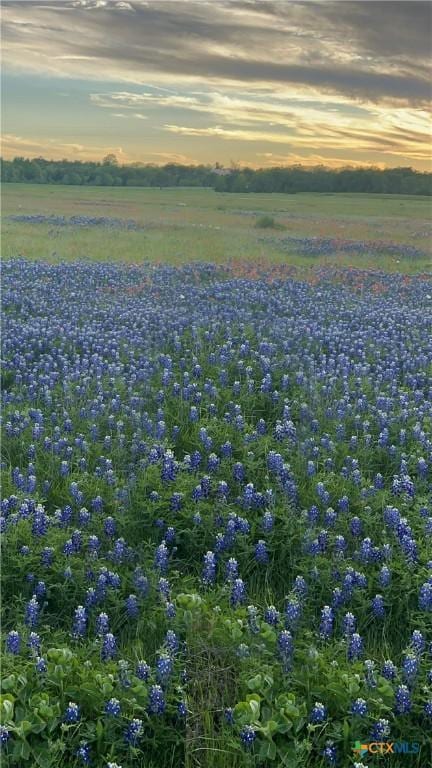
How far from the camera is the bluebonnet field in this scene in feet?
10.2

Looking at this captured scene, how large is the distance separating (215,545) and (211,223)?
8.09 metres

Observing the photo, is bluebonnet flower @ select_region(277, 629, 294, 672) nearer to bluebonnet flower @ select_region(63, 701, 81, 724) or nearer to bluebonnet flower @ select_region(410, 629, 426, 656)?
bluebonnet flower @ select_region(410, 629, 426, 656)

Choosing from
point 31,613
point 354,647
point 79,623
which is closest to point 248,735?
point 354,647

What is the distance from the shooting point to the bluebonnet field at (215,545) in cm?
310

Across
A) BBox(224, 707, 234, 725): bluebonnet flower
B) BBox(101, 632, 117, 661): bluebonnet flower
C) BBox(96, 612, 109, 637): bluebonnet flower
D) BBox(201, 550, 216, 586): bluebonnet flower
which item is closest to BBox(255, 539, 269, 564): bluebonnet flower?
BBox(201, 550, 216, 586): bluebonnet flower

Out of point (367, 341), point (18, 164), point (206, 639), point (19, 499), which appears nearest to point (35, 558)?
point (19, 499)

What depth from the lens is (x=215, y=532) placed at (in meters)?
4.49

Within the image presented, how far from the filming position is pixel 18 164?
1060 cm

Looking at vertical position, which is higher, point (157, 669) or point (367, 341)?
point (367, 341)

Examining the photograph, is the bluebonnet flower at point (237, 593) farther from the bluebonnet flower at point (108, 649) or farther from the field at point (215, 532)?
the bluebonnet flower at point (108, 649)

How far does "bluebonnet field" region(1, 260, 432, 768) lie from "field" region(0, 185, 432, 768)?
0.01 m

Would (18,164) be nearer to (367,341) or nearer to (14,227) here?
(14,227)

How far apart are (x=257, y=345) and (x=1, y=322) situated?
10.1 feet

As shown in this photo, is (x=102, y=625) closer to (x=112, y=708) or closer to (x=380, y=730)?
(x=112, y=708)
